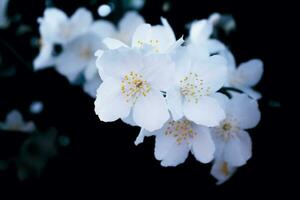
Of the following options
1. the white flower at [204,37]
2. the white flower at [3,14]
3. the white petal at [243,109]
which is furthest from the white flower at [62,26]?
the white petal at [243,109]

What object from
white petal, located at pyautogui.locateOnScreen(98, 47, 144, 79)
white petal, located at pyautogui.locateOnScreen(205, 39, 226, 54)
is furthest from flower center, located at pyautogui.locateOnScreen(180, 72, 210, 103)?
white petal, located at pyautogui.locateOnScreen(205, 39, 226, 54)

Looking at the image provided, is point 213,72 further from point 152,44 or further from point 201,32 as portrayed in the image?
point 201,32

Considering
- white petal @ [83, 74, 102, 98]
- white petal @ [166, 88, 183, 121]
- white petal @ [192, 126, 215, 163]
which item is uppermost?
white petal @ [166, 88, 183, 121]

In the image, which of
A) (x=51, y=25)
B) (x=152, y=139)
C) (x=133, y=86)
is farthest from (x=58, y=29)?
(x=133, y=86)

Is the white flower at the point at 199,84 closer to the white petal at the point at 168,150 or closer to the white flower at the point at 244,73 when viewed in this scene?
the white petal at the point at 168,150

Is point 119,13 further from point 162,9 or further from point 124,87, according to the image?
point 124,87

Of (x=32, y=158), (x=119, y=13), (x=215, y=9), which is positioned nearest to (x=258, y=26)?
(x=215, y=9)

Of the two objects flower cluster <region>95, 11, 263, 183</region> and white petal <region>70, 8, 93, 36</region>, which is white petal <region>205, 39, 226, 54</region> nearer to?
flower cluster <region>95, 11, 263, 183</region>

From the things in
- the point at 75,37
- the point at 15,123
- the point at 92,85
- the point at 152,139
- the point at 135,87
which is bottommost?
the point at 15,123
